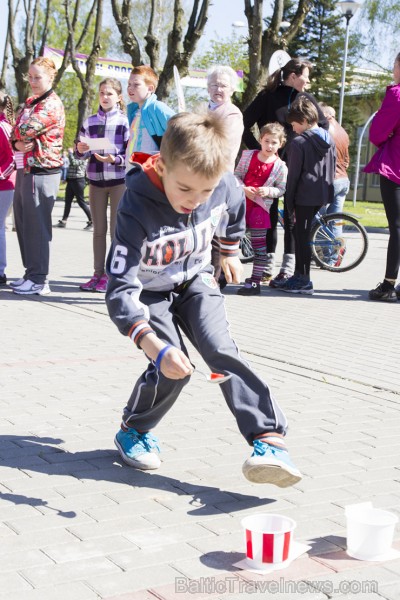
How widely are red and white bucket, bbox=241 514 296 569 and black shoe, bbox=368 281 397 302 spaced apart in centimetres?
666

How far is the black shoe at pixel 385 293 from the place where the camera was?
955 cm

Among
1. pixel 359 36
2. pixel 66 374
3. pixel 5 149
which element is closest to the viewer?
pixel 66 374

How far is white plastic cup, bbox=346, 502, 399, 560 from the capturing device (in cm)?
314

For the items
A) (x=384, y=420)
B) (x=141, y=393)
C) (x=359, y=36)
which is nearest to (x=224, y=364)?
(x=141, y=393)

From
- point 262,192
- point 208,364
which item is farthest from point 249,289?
point 208,364

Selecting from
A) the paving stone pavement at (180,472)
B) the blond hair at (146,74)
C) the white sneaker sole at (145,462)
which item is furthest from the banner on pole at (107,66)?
the white sneaker sole at (145,462)

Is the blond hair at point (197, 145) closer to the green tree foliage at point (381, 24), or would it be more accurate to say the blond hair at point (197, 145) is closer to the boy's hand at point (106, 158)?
the boy's hand at point (106, 158)

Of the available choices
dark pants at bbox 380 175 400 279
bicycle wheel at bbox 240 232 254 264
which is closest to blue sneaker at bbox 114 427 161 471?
dark pants at bbox 380 175 400 279

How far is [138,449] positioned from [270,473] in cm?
77

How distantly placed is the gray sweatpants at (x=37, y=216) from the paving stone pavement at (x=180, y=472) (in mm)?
1311

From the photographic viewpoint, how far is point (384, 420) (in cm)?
504

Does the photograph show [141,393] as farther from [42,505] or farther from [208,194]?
[208,194]

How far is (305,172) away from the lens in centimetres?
966

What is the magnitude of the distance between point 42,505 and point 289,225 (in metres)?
7.22
